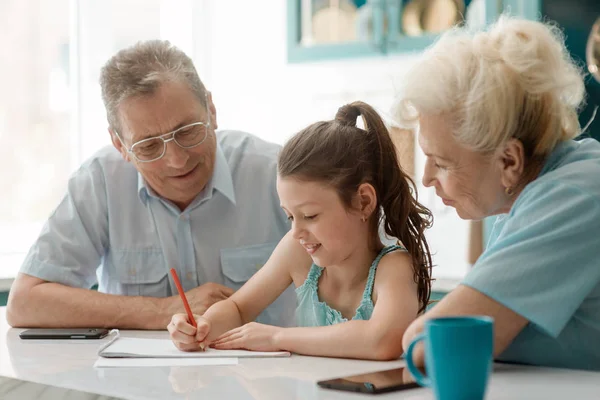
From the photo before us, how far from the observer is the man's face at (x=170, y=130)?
6.33 feet

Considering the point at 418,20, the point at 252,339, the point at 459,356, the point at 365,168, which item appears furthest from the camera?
the point at 418,20

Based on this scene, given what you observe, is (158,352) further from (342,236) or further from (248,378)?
(342,236)

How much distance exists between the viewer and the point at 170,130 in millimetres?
1940

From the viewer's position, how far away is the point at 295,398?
1103mm

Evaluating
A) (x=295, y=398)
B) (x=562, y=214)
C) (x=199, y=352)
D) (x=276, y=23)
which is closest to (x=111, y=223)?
(x=199, y=352)

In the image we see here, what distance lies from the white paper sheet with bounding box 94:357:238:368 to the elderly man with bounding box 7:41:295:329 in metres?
0.47

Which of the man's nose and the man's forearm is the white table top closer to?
the man's forearm

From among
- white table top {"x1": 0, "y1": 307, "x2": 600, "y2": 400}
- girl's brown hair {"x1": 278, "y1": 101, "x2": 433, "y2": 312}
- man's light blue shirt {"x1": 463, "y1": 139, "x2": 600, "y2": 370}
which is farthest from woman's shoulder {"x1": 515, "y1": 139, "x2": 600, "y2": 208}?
girl's brown hair {"x1": 278, "y1": 101, "x2": 433, "y2": 312}

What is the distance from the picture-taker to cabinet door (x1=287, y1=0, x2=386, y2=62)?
329 centimetres

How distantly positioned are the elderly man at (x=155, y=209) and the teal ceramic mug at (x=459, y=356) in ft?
3.33

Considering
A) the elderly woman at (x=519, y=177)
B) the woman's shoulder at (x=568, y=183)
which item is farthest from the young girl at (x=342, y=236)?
the woman's shoulder at (x=568, y=183)

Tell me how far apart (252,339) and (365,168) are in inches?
16.0

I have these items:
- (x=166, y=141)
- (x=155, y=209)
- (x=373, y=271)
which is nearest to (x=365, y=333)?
(x=373, y=271)

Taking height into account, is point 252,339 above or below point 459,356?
below
